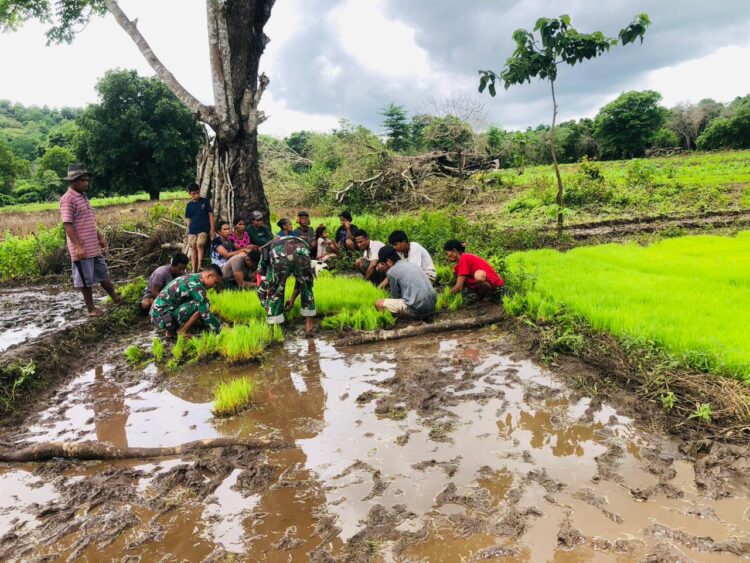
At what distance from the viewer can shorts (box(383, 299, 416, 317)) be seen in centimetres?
603

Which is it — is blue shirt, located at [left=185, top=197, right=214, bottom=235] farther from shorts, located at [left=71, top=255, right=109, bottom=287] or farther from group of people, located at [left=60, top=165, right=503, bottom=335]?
shorts, located at [left=71, top=255, right=109, bottom=287]

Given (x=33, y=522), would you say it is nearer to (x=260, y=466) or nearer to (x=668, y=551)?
(x=260, y=466)

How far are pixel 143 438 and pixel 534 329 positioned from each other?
412 centimetres

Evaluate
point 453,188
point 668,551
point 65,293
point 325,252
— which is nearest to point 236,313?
point 325,252

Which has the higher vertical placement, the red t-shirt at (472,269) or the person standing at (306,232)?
the person standing at (306,232)

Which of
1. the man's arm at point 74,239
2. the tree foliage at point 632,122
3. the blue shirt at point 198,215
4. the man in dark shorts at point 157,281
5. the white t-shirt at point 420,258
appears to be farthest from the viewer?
the tree foliage at point 632,122

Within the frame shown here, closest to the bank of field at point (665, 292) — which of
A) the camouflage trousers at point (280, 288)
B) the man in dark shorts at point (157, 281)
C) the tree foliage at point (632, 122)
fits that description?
the camouflage trousers at point (280, 288)

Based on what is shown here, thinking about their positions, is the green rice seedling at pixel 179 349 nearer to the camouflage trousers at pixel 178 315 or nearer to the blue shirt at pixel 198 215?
the camouflage trousers at pixel 178 315

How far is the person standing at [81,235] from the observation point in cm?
617

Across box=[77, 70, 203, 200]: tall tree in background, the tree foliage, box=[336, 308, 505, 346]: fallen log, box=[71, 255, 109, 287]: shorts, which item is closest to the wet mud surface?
box=[71, 255, 109, 287]: shorts

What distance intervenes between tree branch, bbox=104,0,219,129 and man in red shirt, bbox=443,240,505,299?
4.99 m

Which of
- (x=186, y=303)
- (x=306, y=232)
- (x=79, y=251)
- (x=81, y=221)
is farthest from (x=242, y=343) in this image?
(x=306, y=232)

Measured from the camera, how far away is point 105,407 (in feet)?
14.1

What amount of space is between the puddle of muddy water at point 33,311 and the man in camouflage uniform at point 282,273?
3073mm
